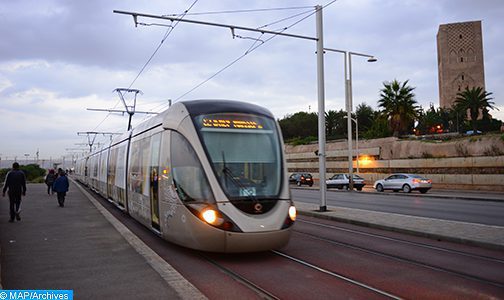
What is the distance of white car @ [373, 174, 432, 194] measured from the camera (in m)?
29.6

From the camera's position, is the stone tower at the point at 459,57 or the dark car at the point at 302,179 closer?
the dark car at the point at 302,179

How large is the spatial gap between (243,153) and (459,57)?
96.8 meters

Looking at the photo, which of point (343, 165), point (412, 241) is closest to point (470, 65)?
point (343, 165)

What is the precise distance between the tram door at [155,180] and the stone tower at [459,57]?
92807 mm

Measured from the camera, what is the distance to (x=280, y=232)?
7.68 meters

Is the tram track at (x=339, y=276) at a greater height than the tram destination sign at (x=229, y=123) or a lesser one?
lesser

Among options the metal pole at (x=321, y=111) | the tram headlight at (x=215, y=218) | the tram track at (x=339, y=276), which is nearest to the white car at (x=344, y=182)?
the metal pole at (x=321, y=111)

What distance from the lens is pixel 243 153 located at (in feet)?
26.8

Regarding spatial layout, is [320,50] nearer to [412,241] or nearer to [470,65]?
[412,241]

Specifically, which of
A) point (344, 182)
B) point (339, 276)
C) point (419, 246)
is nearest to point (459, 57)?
point (344, 182)

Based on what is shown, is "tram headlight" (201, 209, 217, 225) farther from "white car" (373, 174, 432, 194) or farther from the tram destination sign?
"white car" (373, 174, 432, 194)

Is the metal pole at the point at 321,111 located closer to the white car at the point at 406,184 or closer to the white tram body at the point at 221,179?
the white tram body at the point at 221,179

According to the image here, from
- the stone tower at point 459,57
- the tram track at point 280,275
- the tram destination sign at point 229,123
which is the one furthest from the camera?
the stone tower at point 459,57

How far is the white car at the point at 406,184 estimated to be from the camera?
29.6m
